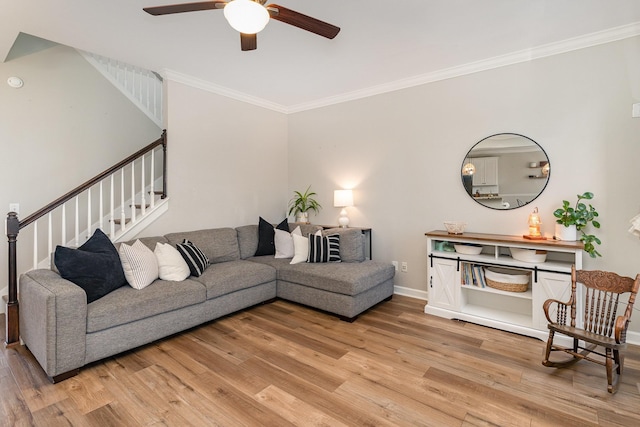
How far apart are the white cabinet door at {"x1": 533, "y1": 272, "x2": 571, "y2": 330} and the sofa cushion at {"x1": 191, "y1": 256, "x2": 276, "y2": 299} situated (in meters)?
2.61

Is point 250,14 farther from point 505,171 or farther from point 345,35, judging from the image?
point 505,171

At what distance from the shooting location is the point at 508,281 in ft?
9.81

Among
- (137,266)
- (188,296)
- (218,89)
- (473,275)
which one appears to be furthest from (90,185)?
(473,275)

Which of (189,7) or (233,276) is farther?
(233,276)

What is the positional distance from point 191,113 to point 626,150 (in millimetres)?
4432

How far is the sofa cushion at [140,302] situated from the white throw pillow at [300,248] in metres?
1.18

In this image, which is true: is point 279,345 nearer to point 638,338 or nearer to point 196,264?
point 196,264

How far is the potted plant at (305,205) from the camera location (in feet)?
15.8

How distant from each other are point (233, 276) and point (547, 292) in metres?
2.90

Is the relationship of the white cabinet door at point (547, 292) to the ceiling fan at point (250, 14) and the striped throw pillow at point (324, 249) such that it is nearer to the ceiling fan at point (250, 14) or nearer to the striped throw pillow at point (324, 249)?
the striped throw pillow at point (324, 249)

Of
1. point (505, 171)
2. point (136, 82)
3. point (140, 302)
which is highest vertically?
point (136, 82)

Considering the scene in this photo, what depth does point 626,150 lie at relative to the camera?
107 inches

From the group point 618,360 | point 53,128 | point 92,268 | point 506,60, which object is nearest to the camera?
point 618,360

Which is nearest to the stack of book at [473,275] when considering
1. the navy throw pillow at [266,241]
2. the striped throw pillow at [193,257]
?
the navy throw pillow at [266,241]
